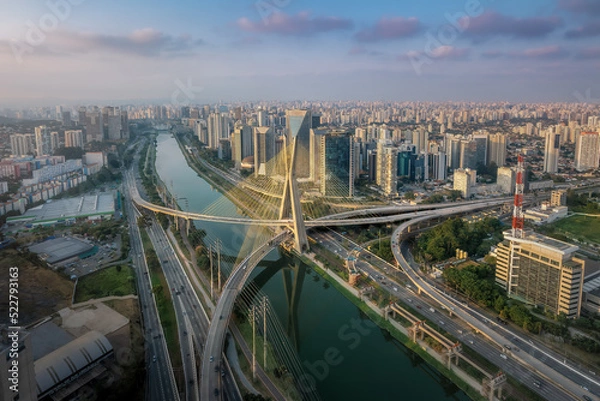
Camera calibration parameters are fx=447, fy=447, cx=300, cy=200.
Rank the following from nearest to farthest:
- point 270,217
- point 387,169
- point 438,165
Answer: point 270,217 → point 387,169 → point 438,165

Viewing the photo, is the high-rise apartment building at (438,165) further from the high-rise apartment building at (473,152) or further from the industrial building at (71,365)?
the industrial building at (71,365)

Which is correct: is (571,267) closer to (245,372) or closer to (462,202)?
(245,372)

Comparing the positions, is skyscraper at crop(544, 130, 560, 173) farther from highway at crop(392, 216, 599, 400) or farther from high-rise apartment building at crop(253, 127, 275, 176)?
highway at crop(392, 216, 599, 400)

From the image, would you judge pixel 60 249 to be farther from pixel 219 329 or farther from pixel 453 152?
pixel 453 152

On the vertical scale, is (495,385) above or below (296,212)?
below

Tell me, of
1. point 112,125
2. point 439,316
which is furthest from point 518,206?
point 112,125

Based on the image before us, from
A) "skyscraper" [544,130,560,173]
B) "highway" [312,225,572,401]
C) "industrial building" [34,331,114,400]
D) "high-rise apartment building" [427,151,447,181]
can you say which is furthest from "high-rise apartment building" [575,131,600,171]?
"industrial building" [34,331,114,400]

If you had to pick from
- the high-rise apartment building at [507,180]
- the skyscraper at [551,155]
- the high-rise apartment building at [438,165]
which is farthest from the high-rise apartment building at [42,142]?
the skyscraper at [551,155]
